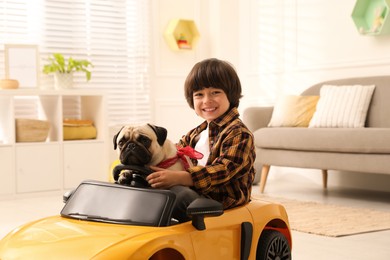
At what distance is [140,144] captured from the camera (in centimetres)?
167

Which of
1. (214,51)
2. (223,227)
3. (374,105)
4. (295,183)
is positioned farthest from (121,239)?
(214,51)

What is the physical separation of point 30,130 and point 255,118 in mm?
1714

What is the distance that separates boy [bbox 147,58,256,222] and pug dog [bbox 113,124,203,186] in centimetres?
5

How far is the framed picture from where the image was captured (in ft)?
15.8

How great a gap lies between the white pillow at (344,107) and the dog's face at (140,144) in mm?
2949

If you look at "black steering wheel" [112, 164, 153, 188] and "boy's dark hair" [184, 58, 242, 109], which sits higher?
"boy's dark hair" [184, 58, 242, 109]

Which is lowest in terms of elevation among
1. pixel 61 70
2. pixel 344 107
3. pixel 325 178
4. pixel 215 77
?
pixel 325 178

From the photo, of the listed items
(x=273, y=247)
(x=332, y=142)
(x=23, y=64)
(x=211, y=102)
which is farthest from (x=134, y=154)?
(x=23, y=64)

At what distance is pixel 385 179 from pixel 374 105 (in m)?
0.60

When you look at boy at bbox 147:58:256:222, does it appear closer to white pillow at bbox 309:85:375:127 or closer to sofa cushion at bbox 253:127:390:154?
sofa cushion at bbox 253:127:390:154

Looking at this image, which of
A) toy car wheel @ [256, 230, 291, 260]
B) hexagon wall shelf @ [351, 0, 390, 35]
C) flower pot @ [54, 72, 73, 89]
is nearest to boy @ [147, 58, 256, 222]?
toy car wheel @ [256, 230, 291, 260]

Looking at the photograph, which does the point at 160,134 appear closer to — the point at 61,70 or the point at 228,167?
the point at 228,167

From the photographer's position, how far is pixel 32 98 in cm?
520

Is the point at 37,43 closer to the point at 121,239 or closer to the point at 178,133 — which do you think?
the point at 178,133
